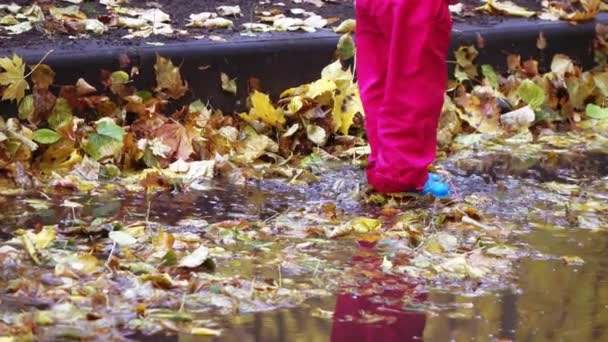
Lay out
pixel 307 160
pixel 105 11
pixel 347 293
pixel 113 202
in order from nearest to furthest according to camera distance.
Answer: pixel 347 293
pixel 113 202
pixel 307 160
pixel 105 11

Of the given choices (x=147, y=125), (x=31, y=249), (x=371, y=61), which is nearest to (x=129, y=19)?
(x=147, y=125)

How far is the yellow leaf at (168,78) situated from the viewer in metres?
5.09

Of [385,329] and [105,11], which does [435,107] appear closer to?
[385,329]

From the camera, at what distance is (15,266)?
3.46 metres

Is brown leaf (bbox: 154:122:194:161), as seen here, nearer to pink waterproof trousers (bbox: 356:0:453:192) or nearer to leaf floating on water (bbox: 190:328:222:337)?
pink waterproof trousers (bbox: 356:0:453:192)

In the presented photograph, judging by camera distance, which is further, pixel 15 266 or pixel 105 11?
pixel 105 11

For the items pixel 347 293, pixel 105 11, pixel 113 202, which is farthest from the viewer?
pixel 105 11

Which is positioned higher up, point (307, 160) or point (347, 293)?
point (347, 293)

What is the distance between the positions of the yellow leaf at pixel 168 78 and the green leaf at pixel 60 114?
1.33 ft

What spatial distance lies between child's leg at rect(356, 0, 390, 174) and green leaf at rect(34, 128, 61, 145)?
3.82 ft

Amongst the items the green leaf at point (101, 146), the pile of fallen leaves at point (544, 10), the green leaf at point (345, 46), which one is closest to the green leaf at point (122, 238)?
the green leaf at point (101, 146)

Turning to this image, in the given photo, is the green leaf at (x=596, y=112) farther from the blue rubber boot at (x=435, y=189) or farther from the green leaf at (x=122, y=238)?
the green leaf at (x=122, y=238)

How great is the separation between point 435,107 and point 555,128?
1.74 metres

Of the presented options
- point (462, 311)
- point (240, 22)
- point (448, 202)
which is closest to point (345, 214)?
point (448, 202)
